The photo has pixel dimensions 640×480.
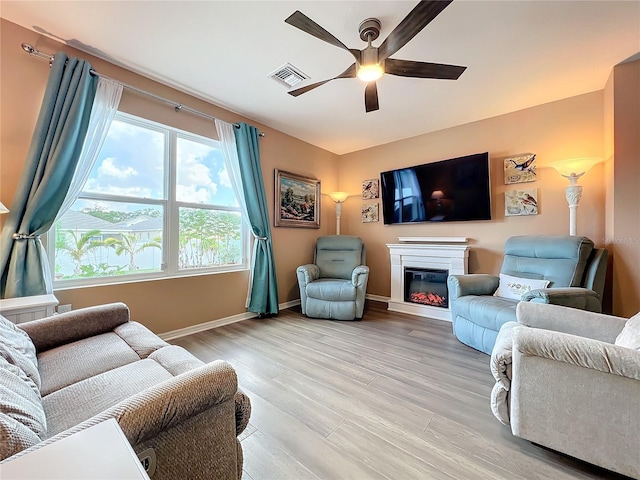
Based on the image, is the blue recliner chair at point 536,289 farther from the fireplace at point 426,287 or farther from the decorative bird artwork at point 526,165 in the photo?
the decorative bird artwork at point 526,165

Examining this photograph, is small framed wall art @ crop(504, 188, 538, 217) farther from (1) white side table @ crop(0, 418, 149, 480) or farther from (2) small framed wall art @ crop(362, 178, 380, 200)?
(1) white side table @ crop(0, 418, 149, 480)

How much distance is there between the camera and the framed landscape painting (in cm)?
375

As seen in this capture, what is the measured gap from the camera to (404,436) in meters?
1.41

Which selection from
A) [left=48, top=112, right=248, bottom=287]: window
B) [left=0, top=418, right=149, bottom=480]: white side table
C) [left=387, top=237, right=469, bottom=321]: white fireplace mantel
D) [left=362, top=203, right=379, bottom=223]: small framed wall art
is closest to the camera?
[left=0, top=418, right=149, bottom=480]: white side table

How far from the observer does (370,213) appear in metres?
4.38

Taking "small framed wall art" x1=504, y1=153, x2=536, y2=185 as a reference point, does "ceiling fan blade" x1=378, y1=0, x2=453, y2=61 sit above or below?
above

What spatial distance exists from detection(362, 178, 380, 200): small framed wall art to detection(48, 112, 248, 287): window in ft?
7.17

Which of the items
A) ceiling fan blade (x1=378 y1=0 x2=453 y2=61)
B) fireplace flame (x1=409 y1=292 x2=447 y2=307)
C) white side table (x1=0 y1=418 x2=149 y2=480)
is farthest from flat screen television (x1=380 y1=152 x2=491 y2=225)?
white side table (x1=0 y1=418 x2=149 y2=480)

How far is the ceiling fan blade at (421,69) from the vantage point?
1809 millimetres

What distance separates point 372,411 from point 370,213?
3198mm

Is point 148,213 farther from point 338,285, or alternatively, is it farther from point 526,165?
point 526,165

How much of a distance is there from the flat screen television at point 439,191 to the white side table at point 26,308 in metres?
3.84

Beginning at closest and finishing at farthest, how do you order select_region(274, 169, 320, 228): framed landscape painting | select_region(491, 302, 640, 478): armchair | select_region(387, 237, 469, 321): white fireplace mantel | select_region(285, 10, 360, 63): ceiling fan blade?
select_region(491, 302, 640, 478): armchair → select_region(285, 10, 360, 63): ceiling fan blade → select_region(387, 237, 469, 321): white fireplace mantel → select_region(274, 169, 320, 228): framed landscape painting

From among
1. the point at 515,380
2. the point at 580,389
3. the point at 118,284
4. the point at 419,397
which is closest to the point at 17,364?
the point at 118,284
